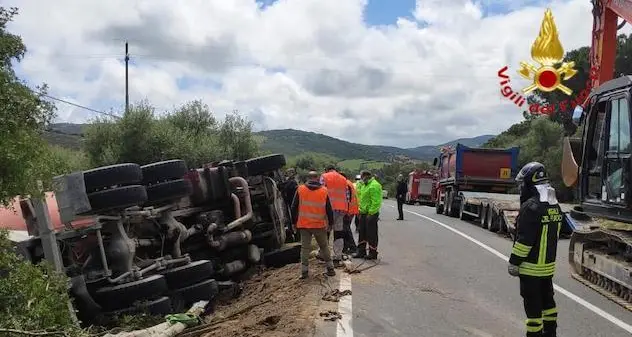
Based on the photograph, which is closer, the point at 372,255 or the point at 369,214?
the point at 372,255

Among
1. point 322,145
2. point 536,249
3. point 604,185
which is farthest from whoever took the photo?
point 322,145

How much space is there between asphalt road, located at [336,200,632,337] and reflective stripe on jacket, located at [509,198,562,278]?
1.19 metres

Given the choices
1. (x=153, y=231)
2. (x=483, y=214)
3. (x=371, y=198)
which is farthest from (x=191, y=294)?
(x=483, y=214)

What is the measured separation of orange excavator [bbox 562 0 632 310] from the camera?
312 inches

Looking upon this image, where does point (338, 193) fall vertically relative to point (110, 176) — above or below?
below

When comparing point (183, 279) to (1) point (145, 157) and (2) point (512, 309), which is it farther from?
(1) point (145, 157)

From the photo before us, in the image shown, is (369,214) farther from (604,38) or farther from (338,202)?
(604,38)

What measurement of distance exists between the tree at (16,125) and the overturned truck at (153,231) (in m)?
0.77

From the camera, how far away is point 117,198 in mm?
7645

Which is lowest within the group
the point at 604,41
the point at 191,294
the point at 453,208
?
the point at 453,208

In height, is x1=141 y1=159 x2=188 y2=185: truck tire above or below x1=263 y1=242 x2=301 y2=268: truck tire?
above

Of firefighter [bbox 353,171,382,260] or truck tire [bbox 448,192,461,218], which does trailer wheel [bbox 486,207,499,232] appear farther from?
firefighter [bbox 353,171,382,260]

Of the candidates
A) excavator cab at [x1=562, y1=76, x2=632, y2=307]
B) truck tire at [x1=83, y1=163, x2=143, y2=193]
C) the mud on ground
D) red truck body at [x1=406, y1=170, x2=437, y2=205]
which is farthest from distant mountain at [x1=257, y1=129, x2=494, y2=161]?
truck tire at [x1=83, y1=163, x2=143, y2=193]

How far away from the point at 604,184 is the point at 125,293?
20.7 ft
